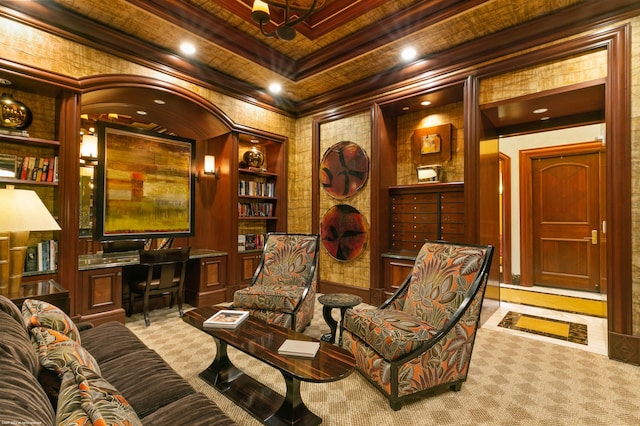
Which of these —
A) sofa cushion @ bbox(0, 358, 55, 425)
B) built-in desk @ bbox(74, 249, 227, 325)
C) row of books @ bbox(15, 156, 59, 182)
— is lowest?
built-in desk @ bbox(74, 249, 227, 325)

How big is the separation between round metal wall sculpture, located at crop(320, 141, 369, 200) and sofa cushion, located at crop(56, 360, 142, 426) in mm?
3904

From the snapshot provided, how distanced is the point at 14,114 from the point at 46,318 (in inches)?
98.0

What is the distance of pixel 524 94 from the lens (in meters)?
3.27

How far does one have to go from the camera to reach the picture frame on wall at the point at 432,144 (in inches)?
164

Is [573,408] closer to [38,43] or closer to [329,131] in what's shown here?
[329,131]

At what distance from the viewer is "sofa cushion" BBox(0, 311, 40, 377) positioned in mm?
922

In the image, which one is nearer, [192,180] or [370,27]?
[370,27]

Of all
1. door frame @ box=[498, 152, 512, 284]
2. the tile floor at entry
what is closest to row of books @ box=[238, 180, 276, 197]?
the tile floor at entry

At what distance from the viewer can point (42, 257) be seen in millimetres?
2980

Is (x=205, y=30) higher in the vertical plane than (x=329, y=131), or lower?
higher

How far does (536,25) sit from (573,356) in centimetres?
301

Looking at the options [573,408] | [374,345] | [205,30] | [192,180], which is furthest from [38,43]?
[573,408]

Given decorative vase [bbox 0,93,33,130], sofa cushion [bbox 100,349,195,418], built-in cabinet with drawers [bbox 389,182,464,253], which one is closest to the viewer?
sofa cushion [bbox 100,349,195,418]

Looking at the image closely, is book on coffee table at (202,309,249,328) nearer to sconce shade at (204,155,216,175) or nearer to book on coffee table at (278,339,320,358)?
book on coffee table at (278,339,320,358)
